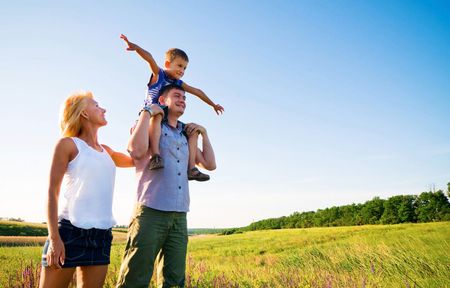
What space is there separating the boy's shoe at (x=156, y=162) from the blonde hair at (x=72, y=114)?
26.9 inches

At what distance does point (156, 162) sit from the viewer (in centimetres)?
296

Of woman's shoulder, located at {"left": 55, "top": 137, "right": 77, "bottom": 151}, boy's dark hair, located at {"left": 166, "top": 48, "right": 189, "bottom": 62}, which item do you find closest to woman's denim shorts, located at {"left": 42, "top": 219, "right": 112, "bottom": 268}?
woman's shoulder, located at {"left": 55, "top": 137, "right": 77, "bottom": 151}

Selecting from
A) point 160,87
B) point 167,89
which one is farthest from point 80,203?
point 160,87

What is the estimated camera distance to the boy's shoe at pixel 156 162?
9.71 ft

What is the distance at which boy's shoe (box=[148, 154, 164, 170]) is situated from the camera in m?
2.96

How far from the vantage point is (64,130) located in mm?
2590

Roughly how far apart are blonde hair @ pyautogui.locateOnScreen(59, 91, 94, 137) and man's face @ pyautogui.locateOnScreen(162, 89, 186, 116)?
98 cm

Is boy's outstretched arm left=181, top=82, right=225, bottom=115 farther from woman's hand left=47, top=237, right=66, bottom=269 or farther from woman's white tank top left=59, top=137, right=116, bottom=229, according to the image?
woman's hand left=47, top=237, right=66, bottom=269

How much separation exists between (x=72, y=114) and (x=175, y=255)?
157 cm

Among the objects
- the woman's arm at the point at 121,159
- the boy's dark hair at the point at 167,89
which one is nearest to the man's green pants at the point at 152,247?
the woman's arm at the point at 121,159

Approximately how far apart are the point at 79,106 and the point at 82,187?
68 cm

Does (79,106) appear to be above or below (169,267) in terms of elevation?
above

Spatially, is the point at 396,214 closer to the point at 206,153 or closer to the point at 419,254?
the point at 419,254

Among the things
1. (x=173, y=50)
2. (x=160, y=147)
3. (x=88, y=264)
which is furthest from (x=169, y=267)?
(x=173, y=50)
